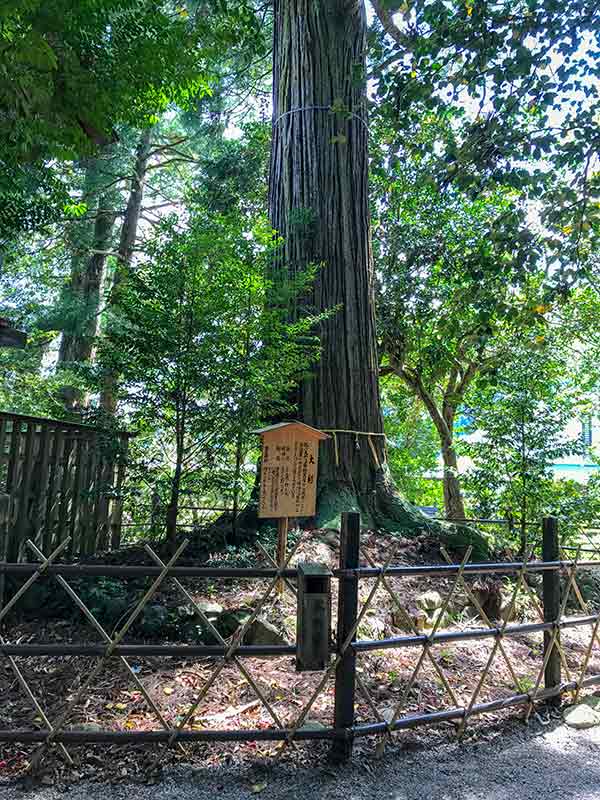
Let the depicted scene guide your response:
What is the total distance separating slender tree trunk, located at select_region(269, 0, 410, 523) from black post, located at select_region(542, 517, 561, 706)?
2484 millimetres

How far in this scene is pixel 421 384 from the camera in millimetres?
11086

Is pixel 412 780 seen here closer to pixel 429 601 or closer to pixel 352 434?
pixel 429 601

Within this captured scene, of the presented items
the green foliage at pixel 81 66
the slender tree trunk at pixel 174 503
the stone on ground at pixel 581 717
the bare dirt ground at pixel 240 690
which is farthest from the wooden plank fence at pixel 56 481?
the stone on ground at pixel 581 717

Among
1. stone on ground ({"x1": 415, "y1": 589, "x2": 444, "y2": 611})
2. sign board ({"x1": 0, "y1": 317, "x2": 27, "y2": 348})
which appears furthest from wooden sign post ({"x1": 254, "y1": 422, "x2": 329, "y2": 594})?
sign board ({"x1": 0, "y1": 317, "x2": 27, "y2": 348})

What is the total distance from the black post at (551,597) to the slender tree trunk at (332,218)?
2.48 meters

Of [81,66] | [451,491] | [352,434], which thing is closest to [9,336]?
[81,66]

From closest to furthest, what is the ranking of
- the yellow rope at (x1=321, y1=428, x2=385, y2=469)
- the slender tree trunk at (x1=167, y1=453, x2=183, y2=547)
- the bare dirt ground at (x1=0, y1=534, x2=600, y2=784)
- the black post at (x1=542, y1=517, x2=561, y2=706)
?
the bare dirt ground at (x1=0, y1=534, x2=600, y2=784)
the black post at (x1=542, y1=517, x2=561, y2=706)
the slender tree trunk at (x1=167, y1=453, x2=183, y2=547)
the yellow rope at (x1=321, y1=428, x2=385, y2=469)

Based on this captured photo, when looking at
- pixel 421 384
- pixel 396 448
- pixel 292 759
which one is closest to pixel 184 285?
pixel 292 759

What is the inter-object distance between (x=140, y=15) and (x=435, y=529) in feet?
17.2

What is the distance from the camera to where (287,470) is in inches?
181

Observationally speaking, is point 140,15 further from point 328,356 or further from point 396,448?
point 396,448

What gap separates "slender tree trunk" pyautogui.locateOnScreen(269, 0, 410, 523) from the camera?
640 cm

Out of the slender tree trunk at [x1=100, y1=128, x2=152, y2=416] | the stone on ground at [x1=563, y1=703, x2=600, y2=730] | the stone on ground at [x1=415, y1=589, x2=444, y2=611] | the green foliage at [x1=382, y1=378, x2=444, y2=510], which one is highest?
the slender tree trunk at [x1=100, y1=128, x2=152, y2=416]

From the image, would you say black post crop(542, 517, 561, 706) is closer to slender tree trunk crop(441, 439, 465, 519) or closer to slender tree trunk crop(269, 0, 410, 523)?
slender tree trunk crop(269, 0, 410, 523)
